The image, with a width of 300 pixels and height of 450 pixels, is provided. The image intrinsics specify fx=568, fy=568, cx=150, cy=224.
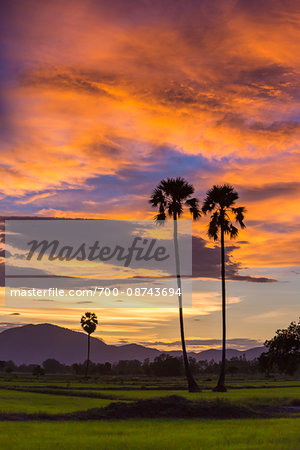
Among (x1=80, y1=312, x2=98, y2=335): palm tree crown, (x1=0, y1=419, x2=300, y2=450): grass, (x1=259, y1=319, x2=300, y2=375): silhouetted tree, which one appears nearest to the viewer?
(x1=0, y1=419, x2=300, y2=450): grass

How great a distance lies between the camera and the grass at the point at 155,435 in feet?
81.8

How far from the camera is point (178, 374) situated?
162 meters

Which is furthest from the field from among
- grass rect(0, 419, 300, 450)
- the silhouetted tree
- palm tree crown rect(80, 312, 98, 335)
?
palm tree crown rect(80, 312, 98, 335)

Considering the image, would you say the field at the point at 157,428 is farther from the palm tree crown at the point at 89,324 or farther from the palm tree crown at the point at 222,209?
the palm tree crown at the point at 89,324

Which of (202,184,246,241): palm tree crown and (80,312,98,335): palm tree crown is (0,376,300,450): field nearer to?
(202,184,246,241): palm tree crown

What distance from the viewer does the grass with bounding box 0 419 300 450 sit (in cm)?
2494

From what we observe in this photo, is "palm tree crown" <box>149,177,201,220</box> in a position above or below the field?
above

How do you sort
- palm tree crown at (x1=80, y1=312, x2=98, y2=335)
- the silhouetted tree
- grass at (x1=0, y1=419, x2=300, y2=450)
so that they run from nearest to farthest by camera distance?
1. grass at (x1=0, y1=419, x2=300, y2=450)
2. the silhouetted tree
3. palm tree crown at (x1=80, y1=312, x2=98, y2=335)

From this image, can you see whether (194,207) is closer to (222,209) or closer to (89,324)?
(222,209)

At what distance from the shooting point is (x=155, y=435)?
28750mm

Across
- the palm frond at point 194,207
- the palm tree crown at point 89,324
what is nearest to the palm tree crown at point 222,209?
the palm frond at point 194,207

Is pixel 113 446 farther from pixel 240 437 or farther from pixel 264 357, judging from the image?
pixel 264 357

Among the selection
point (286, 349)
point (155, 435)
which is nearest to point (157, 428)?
point (155, 435)

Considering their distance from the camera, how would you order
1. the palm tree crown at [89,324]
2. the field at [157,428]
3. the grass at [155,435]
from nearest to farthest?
the grass at [155,435], the field at [157,428], the palm tree crown at [89,324]
